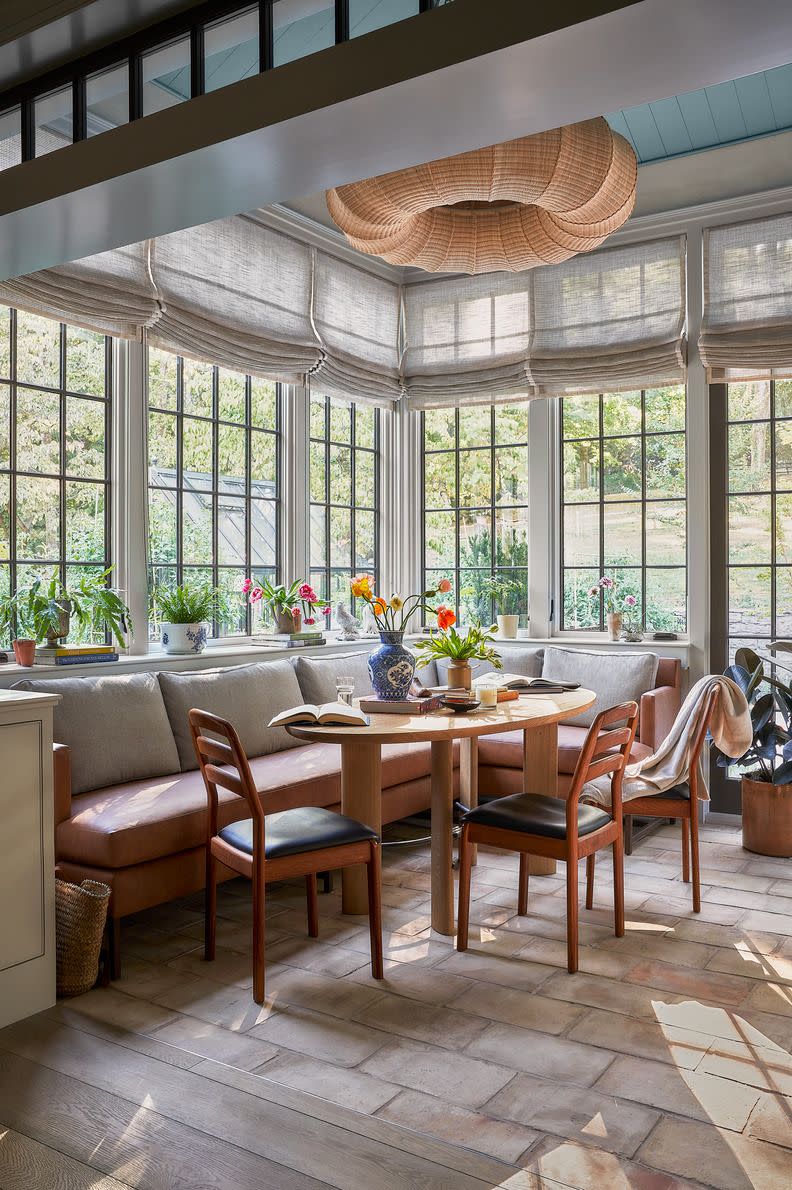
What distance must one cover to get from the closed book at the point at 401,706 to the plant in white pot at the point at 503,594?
2364mm

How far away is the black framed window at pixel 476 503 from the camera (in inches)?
238

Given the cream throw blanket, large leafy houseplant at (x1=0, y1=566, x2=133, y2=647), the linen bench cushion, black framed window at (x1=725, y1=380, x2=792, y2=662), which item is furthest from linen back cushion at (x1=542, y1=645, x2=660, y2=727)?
large leafy houseplant at (x1=0, y1=566, x2=133, y2=647)

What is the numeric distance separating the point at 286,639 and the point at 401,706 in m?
1.66

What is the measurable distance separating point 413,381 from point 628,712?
359 centimetres

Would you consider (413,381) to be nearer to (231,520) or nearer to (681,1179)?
(231,520)

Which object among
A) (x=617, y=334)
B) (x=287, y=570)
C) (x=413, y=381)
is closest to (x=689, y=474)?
(x=617, y=334)

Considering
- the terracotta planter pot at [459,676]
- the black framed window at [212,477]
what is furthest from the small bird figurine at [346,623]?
the terracotta planter pot at [459,676]

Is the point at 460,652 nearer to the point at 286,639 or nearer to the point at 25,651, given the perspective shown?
the point at 286,639

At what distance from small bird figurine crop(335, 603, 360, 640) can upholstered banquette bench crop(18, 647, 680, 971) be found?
0.37 metres

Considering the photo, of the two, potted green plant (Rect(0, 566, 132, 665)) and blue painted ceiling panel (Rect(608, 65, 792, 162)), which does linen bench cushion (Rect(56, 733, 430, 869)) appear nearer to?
potted green plant (Rect(0, 566, 132, 665))

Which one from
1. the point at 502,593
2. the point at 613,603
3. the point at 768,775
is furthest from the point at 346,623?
the point at 768,775

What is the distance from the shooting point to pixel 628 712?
3.23m

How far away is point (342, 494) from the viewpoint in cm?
598

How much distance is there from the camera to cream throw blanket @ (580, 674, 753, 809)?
3674 millimetres
